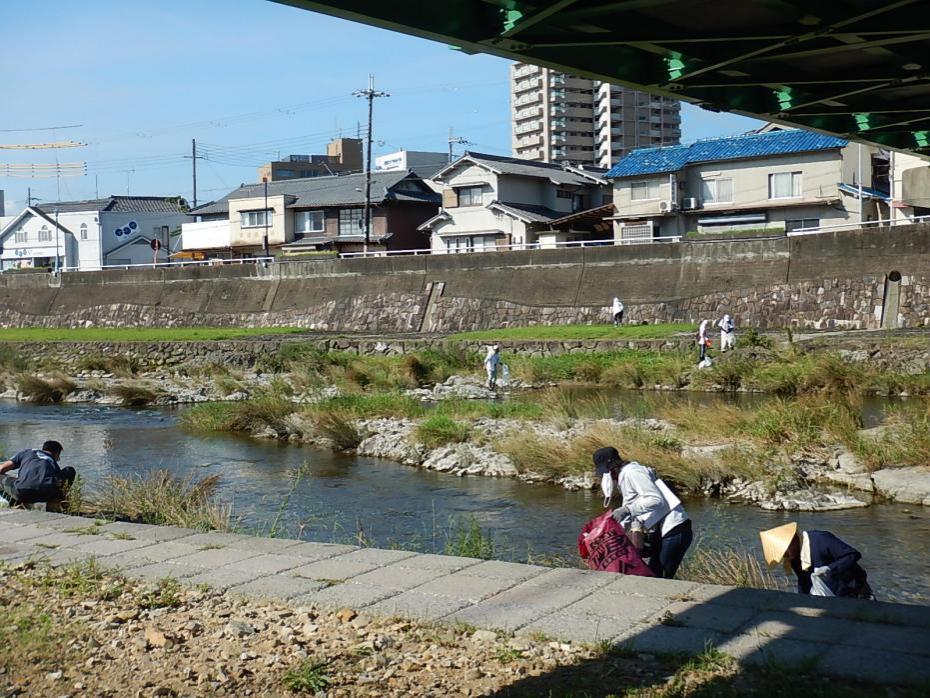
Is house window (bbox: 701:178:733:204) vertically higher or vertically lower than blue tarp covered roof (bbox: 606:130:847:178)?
lower

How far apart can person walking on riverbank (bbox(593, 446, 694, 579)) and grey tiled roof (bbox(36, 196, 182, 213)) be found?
79846 mm

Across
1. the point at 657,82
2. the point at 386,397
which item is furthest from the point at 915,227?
the point at 657,82

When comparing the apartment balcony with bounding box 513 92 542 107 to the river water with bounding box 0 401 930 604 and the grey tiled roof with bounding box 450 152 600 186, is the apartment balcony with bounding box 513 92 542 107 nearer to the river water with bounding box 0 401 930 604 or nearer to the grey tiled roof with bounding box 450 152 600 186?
the grey tiled roof with bounding box 450 152 600 186

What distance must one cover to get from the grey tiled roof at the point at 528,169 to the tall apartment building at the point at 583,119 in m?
39.1

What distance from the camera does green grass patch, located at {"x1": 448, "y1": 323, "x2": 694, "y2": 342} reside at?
34875mm

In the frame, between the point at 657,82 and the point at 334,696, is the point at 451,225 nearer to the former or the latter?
the point at 657,82

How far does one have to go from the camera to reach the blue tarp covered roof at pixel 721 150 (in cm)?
4812

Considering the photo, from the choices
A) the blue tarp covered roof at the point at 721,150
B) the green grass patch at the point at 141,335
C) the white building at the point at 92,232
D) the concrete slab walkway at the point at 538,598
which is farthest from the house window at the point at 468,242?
the concrete slab walkway at the point at 538,598

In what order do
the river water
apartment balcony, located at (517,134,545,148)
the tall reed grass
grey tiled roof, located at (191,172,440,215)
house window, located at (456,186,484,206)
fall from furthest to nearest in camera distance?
apartment balcony, located at (517,134,545,148)
grey tiled roof, located at (191,172,440,215)
house window, located at (456,186,484,206)
the river water
the tall reed grass

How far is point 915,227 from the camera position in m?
34.2

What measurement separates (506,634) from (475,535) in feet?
13.0

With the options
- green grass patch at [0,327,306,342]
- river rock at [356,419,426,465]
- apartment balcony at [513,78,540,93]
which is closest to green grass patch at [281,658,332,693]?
river rock at [356,419,426,465]

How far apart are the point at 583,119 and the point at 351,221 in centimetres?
4609

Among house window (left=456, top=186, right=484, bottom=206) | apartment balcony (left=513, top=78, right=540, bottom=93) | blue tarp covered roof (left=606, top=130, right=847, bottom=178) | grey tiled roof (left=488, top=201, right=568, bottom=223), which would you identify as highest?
apartment balcony (left=513, top=78, right=540, bottom=93)
